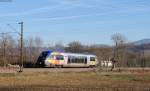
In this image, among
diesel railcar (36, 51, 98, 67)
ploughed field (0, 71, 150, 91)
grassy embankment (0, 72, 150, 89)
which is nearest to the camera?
ploughed field (0, 71, 150, 91)

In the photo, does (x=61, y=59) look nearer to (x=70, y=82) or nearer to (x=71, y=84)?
(x=70, y=82)

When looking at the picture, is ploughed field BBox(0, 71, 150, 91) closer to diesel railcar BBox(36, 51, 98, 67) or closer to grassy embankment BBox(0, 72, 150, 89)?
grassy embankment BBox(0, 72, 150, 89)

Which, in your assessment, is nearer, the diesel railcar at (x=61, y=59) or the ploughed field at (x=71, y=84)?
the ploughed field at (x=71, y=84)

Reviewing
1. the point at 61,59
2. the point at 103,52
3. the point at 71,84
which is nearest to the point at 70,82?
the point at 71,84

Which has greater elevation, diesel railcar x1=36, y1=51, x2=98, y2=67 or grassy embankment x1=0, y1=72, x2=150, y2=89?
diesel railcar x1=36, y1=51, x2=98, y2=67

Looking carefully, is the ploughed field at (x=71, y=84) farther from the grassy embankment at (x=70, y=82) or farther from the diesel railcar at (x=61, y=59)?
the diesel railcar at (x=61, y=59)

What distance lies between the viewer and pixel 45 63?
77.0 m

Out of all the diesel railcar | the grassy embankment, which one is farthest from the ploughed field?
the diesel railcar

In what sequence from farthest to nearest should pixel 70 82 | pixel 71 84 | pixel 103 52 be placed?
pixel 103 52 < pixel 70 82 < pixel 71 84

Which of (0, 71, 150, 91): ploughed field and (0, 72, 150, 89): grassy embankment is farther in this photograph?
(0, 72, 150, 89): grassy embankment

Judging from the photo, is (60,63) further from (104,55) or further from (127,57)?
(127,57)

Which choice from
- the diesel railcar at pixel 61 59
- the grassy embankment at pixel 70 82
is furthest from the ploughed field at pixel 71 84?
the diesel railcar at pixel 61 59

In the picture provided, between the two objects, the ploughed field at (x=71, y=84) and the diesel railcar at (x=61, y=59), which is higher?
the diesel railcar at (x=61, y=59)

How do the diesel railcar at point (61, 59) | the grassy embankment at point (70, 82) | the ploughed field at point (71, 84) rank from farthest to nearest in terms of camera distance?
the diesel railcar at point (61, 59) → the grassy embankment at point (70, 82) → the ploughed field at point (71, 84)
